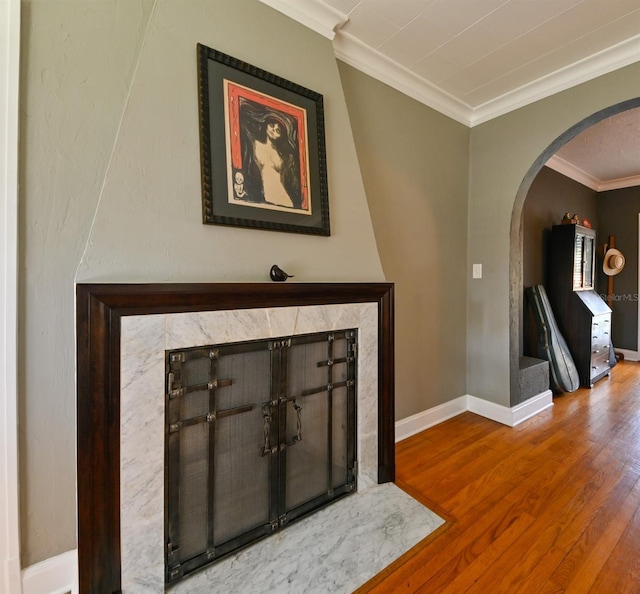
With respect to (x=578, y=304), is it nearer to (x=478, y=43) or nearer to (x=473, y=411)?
(x=473, y=411)

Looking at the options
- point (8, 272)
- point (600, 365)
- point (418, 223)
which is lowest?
point (600, 365)

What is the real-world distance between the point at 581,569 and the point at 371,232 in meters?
1.73

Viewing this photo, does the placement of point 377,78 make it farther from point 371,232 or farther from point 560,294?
point 560,294

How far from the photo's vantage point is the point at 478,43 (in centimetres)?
188

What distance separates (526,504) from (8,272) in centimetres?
246

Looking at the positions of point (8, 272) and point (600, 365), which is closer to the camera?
point (8, 272)

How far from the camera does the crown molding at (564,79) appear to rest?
6.23ft

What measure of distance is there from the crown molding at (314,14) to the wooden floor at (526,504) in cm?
252

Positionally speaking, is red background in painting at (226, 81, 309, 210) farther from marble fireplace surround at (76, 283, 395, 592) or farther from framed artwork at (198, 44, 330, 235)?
marble fireplace surround at (76, 283, 395, 592)

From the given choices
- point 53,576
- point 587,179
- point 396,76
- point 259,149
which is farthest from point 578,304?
point 53,576

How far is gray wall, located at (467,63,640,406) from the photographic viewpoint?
7.52 feet

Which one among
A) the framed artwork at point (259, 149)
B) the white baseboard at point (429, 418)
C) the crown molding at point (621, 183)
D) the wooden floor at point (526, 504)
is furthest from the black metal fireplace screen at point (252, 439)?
the crown molding at point (621, 183)

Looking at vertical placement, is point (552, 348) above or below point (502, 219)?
below

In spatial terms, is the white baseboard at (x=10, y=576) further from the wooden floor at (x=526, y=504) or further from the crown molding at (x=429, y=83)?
the crown molding at (x=429, y=83)
